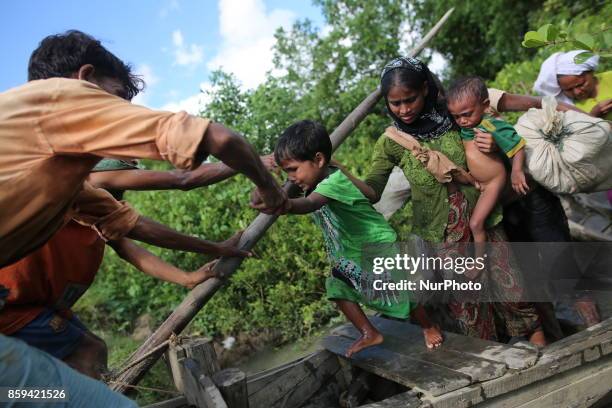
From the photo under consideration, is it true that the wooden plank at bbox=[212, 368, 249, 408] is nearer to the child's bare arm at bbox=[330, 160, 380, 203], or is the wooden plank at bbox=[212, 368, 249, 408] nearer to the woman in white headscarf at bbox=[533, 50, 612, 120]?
the child's bare arm at bbox=[330, 160, 380, 203]

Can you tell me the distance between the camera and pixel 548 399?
230 centimetres

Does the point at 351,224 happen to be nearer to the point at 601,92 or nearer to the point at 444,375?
the point at 444,375

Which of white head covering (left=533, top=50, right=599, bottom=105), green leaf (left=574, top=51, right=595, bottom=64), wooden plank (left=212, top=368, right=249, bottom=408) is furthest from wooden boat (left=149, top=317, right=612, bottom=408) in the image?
white head covering (left=533, top=50, right=599, bottom=105)

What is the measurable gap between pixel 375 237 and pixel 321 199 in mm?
436

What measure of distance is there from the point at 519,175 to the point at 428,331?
0.94 metres

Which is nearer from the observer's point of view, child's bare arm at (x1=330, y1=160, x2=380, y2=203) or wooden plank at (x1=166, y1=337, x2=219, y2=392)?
wooden plank at (x1=166, y1=337, x2=219, y2=392)

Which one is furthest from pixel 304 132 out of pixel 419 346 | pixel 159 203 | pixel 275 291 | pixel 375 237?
pixel 159 203

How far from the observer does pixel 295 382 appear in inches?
111

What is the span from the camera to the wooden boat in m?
2.16

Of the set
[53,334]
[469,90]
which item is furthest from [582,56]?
[53,334]

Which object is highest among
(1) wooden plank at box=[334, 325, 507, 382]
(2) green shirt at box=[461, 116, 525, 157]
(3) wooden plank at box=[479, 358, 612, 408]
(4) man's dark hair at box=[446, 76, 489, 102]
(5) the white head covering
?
(5) the white head covering

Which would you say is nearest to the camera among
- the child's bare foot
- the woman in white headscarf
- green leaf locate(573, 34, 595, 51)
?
green leaf locate(573, 34, 595, 51)

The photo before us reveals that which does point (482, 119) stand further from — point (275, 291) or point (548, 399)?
point (275, 291)

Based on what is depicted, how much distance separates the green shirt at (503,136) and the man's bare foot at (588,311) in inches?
40.8
